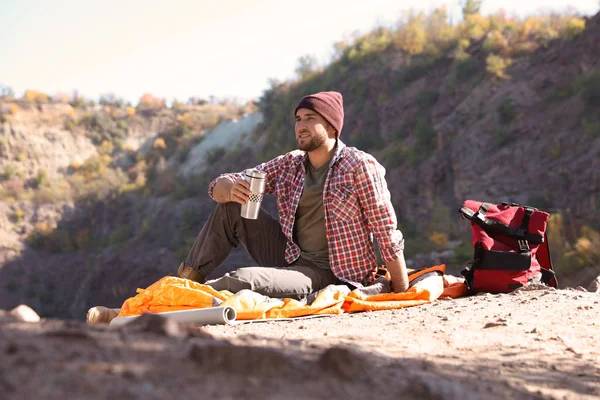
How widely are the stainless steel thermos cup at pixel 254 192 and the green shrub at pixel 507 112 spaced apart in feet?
48.5

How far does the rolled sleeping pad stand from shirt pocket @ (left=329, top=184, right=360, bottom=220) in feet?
3.57

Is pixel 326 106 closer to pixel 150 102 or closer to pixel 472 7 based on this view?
pixel 472 7

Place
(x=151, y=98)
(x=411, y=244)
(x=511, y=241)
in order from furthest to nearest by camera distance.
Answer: (x=151, y=98)
(x=411, y=244)
(x=511, y=241)

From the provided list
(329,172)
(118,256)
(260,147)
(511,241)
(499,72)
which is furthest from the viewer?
(260,147)

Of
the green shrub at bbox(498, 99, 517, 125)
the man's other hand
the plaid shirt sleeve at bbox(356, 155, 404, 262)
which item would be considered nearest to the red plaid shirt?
the plaid shirt sleeve at bbox(356, 155, 404, 262)

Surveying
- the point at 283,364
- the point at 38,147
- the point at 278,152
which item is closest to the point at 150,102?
the point at 38,147

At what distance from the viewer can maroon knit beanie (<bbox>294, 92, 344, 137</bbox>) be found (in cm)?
478

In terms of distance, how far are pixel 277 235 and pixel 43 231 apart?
2547 cm

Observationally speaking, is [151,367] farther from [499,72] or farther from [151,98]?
[151,98]

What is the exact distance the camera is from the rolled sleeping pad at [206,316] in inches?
159

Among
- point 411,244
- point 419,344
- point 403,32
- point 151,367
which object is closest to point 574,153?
point 411,244

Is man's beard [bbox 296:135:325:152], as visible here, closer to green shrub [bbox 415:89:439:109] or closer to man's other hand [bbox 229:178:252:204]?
man's other hand [bbox 229:178:252:204]

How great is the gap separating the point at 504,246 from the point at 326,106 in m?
1.73

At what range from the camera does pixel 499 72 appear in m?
19.4
